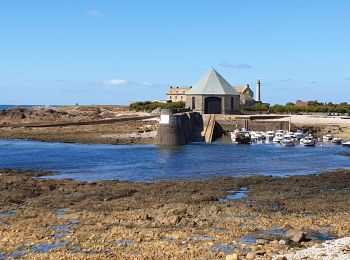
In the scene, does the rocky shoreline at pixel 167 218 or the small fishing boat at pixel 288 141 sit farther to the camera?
the small fishing boat at pixel 288 141

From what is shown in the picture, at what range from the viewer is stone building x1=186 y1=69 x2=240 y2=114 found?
76.3 metres

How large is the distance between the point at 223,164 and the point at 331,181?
11346 mm

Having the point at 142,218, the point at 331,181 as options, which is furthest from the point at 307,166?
the point at 142,218

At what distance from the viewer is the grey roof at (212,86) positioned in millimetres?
76562

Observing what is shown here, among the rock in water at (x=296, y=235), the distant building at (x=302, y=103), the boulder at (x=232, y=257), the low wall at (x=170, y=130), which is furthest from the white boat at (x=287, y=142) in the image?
the distant building at (x=302, y=103)

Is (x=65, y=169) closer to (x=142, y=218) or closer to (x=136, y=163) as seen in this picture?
(x=136, y=163)

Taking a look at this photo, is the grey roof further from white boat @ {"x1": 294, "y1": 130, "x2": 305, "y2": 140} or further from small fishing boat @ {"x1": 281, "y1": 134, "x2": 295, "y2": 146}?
small fishing boat @ {"x1": 281, "y1": 134, "x2": 295, "y2": 146}

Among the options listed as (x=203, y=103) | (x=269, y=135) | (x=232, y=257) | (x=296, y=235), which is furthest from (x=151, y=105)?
(x=232, y=257)

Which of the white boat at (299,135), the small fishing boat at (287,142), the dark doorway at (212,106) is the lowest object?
the small fishing boat at (287,142)

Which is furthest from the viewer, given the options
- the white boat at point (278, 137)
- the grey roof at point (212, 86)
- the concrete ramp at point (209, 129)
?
the grey roof at point (212, 86)

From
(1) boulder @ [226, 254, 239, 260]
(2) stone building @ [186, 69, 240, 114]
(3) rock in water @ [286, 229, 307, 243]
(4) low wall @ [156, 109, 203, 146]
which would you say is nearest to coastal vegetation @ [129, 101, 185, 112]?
(2) stone building @ [186, 69, 240, 114]

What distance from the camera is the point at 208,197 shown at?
85.0 ft

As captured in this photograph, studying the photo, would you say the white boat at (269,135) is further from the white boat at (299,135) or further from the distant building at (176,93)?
the distant building at (176,93)

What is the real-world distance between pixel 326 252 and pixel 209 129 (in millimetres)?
53128
